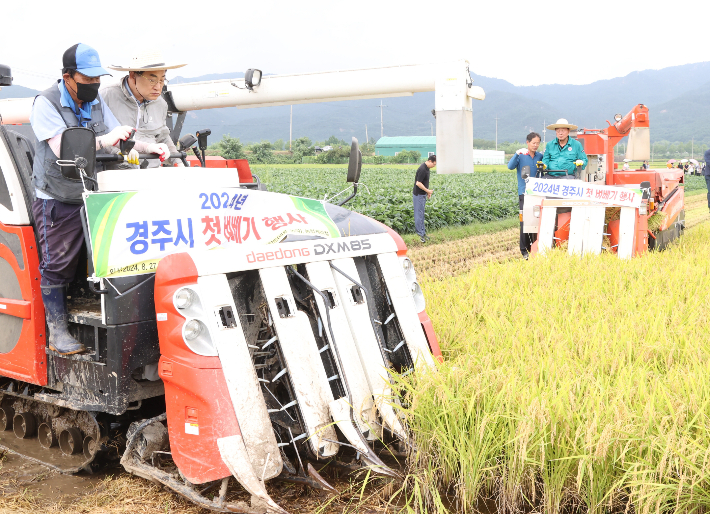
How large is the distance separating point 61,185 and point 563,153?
24.9 ft

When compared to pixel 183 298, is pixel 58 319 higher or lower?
lower

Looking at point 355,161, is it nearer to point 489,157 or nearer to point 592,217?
point 592,217

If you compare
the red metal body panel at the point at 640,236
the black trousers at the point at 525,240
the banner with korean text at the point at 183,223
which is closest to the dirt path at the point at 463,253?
the black trousers at the point at 525,240

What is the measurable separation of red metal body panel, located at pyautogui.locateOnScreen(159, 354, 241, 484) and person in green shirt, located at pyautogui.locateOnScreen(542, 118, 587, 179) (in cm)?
763

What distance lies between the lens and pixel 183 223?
3.62 metres

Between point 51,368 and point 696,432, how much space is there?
3.29 m

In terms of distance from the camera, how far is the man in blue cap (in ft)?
11.9

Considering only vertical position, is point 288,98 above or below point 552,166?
above

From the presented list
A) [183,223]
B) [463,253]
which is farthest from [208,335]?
[463,253]

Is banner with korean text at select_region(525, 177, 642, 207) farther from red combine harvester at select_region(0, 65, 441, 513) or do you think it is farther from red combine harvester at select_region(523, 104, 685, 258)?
red combine harvester at select_region(0, 65, 441, 513)

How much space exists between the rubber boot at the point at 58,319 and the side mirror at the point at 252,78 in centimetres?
324

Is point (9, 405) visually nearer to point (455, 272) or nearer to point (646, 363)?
point (646, 363)

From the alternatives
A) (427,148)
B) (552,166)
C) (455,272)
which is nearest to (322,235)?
(455,272)

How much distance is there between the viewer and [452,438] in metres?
3.04
